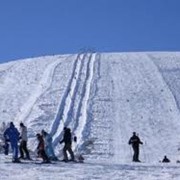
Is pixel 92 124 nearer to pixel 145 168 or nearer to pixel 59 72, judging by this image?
pixel 145 168

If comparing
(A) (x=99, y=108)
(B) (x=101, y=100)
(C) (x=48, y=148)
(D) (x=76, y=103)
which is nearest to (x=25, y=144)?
(C) (x=48, y=148)

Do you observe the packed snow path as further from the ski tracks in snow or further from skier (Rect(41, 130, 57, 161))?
skier (Rect(41, 130, 57, 161))

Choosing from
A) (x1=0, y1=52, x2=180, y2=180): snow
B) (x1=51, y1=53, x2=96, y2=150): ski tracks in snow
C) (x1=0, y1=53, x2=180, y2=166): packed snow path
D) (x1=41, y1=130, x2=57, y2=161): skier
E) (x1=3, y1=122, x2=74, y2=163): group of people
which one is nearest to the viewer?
(x1=0, y1=52, x2=180, y2=180): snow

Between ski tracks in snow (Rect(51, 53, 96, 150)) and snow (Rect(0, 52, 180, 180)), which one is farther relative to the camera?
ski tracks in snow (Rect(51, 53, 96, 150))

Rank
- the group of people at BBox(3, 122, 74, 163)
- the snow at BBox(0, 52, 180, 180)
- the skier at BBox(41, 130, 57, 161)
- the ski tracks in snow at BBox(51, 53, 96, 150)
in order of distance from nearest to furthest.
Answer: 1. the snow at BBox(0, 52, 180, 180)
2. the group of people at BBox(3, 122, 74, 163)
3. the skier at BBox(41, 130, 57, 161)
4. the ski tracks in snow at BBox(51, 53, 96, 150)

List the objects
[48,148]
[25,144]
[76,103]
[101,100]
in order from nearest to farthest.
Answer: [25,144], [48,148], [76,103], [101,100]

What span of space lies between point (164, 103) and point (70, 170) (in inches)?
1055

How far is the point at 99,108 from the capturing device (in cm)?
4428

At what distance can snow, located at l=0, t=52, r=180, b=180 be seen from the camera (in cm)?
2173

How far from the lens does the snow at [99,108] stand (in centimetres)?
2173

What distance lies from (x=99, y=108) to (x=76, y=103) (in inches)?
69.1

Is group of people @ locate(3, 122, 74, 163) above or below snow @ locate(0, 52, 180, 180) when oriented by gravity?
below

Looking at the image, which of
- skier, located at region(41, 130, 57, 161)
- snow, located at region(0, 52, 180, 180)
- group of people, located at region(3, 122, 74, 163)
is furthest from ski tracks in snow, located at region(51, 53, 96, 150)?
group of people, located at region(3, 122, 74, 163)

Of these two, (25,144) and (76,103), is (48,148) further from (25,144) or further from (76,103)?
(76,103)
